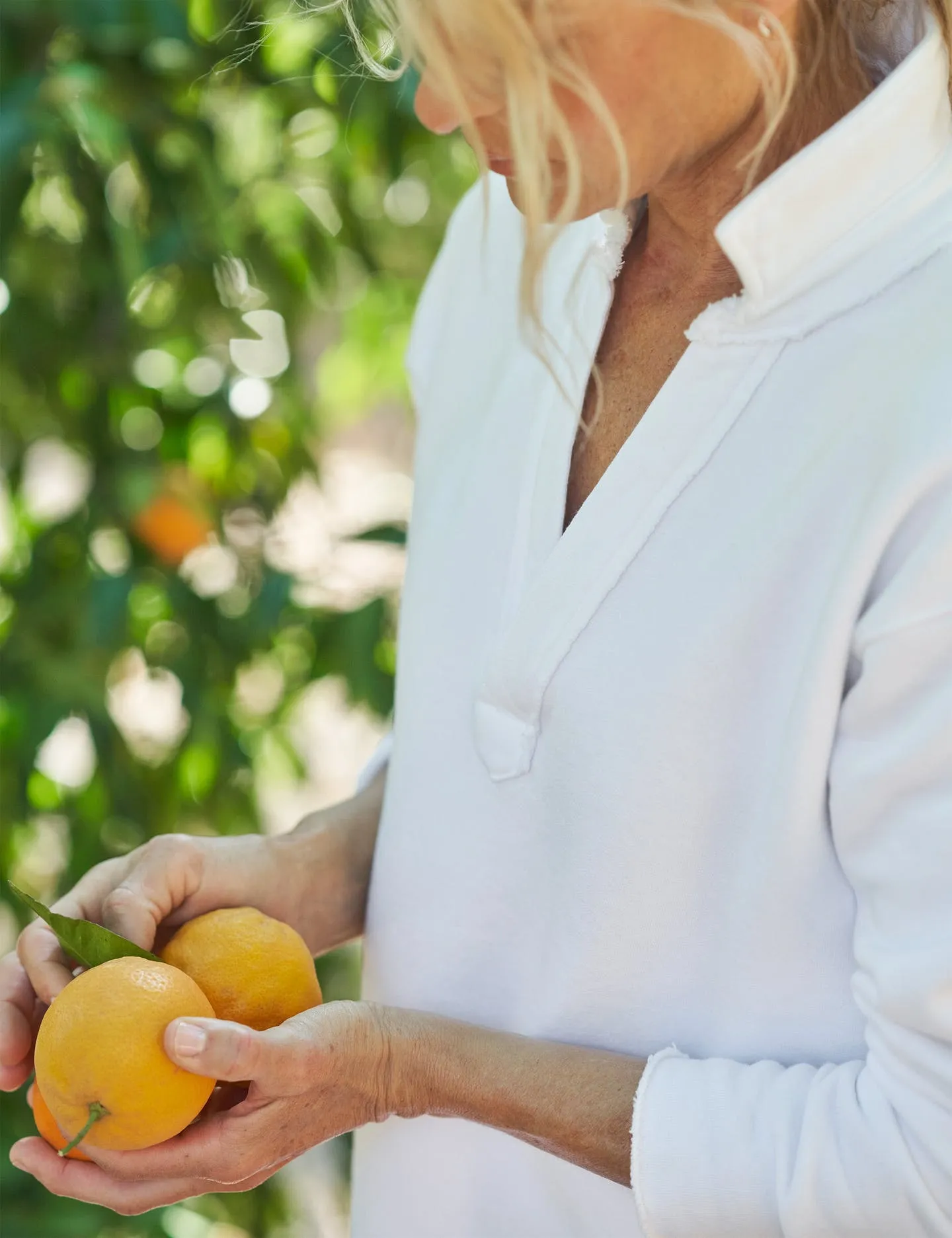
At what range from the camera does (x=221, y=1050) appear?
0.69 m

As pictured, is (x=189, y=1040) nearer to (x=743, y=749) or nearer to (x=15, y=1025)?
(x=15, y=1025)

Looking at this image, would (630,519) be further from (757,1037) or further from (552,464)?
(757,1037)

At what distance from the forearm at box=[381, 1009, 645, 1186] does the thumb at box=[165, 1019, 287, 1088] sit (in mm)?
88

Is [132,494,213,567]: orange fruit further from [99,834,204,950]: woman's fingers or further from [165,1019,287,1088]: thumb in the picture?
[165,1019,287,1088]: thumb

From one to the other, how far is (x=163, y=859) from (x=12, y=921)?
2.26 feet

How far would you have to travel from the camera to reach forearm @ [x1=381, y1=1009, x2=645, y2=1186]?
73cm

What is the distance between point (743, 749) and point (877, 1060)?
0.16 m

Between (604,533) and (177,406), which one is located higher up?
(604,533)

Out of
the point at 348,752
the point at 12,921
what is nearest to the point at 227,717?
the point at 12,921

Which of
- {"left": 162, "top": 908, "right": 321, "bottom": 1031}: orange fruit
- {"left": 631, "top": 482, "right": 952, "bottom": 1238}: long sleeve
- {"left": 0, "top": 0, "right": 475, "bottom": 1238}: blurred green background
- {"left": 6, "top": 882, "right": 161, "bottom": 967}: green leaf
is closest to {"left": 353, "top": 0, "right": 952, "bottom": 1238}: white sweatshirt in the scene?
{"left": 631, "top": 482, "right": 952, "bottom": 1238}: long sleeve

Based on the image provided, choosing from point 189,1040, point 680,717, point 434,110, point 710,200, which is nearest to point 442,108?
point 434,110

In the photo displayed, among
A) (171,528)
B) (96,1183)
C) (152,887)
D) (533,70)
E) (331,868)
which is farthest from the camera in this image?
(171,528)

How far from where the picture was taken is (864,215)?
2.29ft

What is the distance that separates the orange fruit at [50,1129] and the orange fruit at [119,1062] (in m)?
0.04
